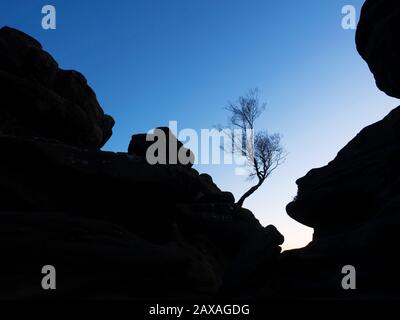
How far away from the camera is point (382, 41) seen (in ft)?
28.9

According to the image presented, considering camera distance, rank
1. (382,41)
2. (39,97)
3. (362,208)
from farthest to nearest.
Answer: (39,97) → (382,41) → (362,208)

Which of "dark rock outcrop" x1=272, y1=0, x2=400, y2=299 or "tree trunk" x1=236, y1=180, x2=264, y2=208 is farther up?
"tree trunk" x1=236, y1=180, x2=264, y2=208

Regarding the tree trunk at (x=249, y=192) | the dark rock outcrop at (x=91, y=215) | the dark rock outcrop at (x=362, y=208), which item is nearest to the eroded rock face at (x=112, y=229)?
the dark rock outcrop at (x=91, y=215)

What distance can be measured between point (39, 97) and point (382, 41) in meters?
11.4

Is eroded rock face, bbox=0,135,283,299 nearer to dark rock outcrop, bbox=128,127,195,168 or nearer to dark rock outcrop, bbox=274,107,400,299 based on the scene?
dark rock outcrop, bbox=274,107,400,299

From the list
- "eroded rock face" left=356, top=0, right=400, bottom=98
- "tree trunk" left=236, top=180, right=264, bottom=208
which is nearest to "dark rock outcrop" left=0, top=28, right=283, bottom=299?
"eroded rock face" left=356, top=0, right=400, bottom=98

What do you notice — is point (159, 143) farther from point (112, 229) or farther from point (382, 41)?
point (382, 41)

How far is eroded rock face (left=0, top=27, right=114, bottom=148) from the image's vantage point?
12.9 metres

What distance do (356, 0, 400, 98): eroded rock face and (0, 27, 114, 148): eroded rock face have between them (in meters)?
10.6

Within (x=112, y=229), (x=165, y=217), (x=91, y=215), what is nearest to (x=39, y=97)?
(x=91, y=215)

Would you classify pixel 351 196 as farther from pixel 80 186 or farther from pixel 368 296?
pixel 80 186
